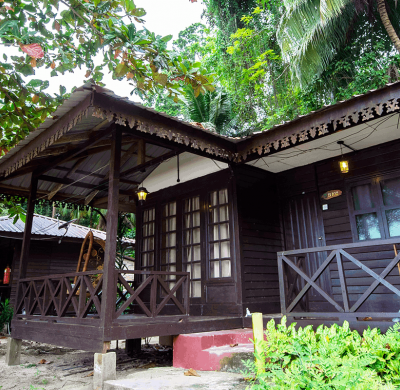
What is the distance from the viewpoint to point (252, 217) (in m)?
6.62

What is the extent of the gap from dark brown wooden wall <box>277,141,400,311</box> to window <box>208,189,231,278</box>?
1.36 meters

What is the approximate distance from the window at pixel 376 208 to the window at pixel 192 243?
286 centimetres

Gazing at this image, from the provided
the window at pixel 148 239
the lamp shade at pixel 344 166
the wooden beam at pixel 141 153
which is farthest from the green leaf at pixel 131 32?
the window at pixel 148 239

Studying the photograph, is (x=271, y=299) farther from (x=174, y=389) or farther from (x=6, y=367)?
(x=6, y=367)

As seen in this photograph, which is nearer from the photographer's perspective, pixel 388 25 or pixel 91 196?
pixel 91 196

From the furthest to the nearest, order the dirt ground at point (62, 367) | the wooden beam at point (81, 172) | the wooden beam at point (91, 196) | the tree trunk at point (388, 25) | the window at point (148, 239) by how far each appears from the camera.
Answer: the tree trunk at point (388, 25) < the wooden beam at point (91, 196) < the window at point (148, 239) < the wooden beam at point (81, 172) < the dirt ground at point (62, 367)

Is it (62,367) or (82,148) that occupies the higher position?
(82,148)

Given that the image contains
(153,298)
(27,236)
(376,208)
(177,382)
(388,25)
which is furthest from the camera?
(388,25)

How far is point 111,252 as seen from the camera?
182 inches

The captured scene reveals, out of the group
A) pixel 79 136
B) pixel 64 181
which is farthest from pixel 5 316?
pixel 79 136

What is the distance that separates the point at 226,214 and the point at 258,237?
2.39ft

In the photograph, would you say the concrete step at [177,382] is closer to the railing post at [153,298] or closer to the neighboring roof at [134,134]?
the railing post at [153,298]

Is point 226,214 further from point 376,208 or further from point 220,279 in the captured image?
point 376,208

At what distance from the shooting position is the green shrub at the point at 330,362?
6.68 feet
